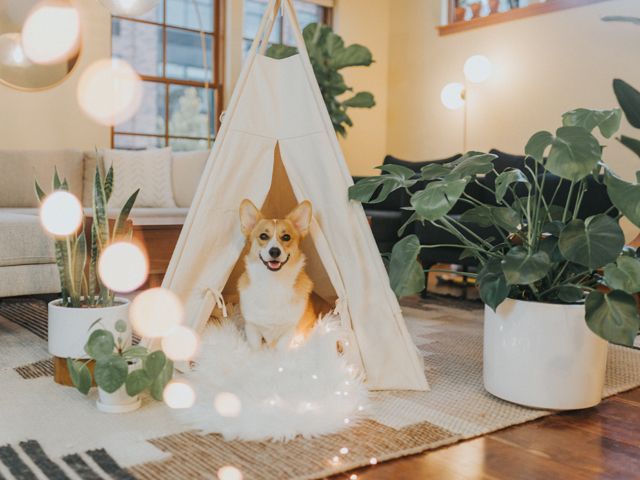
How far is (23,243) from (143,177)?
207 centimetres

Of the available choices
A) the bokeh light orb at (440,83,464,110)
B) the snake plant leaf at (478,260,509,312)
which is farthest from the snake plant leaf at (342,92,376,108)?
the snake plant leaf at (478,260,509,312)

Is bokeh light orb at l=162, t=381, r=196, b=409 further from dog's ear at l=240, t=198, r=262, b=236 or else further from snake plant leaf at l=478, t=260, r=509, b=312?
snake plant leaf at l=478, t=260, r=509, b=312

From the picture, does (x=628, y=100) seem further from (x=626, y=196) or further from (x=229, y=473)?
(x=229, y=473)

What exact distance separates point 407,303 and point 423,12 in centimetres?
386

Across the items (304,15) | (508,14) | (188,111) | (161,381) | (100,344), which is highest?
(304,15)

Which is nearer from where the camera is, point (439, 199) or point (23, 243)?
point (439, 199)

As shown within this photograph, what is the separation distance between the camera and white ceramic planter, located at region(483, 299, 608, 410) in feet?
5.94

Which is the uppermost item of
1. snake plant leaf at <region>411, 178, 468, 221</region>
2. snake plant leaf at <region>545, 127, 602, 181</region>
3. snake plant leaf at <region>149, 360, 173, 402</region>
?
snake plant leaf at <region>545, 127, 602, 181</region>

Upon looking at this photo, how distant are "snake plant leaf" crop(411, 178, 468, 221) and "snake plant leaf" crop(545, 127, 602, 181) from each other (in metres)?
0.25

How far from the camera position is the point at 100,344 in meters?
1.72

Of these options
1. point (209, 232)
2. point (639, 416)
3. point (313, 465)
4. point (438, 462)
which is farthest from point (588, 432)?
point (209, 232)

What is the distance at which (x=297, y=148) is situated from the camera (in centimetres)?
215

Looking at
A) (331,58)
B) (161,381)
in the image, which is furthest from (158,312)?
(331,58)

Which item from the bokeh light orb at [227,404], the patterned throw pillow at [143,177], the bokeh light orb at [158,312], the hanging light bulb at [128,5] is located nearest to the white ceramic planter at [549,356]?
the bokeh light orb at [227,404]
